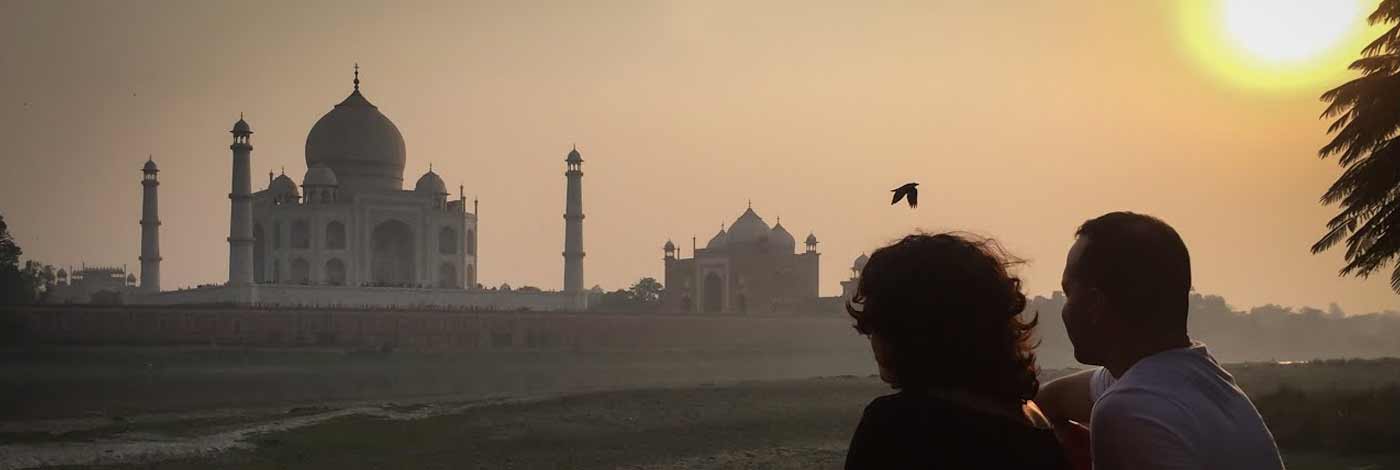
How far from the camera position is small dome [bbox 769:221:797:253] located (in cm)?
5899

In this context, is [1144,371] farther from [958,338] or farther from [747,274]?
[747,274]

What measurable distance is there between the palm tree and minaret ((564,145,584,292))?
37.5 metres

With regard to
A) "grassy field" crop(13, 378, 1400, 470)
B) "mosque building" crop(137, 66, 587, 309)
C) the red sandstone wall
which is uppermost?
"mosque building" crop(137, 66, 587, 309)

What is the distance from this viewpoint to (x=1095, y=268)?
2.18 m

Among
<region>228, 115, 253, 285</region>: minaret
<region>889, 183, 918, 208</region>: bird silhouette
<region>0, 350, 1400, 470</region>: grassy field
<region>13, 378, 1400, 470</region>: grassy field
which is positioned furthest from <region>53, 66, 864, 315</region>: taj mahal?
<region>889, 183, 918, 208</region>: bird silhouette

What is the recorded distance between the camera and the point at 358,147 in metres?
48.4

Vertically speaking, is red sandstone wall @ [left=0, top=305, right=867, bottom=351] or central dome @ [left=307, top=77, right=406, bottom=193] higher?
central dome @ [left=307, top=77, right=406, bottom=193]

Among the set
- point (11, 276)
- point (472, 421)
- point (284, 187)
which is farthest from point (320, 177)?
point (472, 421)

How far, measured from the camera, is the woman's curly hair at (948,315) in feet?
6.48

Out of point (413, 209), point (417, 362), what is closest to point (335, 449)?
point (417, 362)

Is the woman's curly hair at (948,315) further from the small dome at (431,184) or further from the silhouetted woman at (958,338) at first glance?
the small dome at (431,184)

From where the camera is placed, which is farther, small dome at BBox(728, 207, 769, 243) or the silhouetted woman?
small dome at BBox(728, 207, 769, 243)

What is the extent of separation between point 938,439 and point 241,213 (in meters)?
43.0

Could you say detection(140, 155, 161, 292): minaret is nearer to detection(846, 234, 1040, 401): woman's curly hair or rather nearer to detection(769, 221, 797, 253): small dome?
detection(769, 221, 797, 253): small dome
